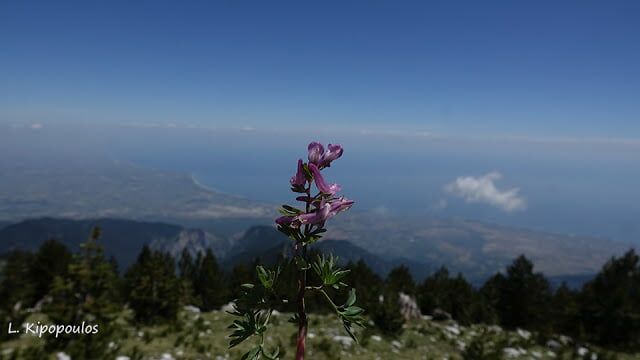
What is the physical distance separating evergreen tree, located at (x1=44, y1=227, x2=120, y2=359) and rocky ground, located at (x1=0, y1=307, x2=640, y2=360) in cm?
52

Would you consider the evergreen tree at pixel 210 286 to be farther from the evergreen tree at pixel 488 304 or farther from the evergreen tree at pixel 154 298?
the evergreen tree at pixel 488 304

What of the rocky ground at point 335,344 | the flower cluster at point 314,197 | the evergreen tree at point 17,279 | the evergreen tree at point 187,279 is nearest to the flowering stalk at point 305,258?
the flower cluster at point 314,197

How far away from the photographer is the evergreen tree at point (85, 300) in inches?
450

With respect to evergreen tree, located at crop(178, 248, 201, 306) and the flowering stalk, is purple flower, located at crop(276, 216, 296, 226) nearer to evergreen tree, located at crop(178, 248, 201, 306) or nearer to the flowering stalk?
the flowering stalk

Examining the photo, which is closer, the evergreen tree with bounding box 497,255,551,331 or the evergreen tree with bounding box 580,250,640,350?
the evergreen tree with bounding box 580,250,640,350

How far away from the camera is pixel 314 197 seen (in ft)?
5.32

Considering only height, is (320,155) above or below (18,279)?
above

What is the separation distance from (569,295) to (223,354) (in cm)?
2004

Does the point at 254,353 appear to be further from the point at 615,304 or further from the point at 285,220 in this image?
the point at 615,304

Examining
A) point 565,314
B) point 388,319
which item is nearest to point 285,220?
point 388,319

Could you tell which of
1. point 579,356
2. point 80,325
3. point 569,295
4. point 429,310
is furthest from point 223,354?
point 569,295

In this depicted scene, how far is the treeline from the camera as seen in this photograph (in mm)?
12414

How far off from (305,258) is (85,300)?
13.4 meters

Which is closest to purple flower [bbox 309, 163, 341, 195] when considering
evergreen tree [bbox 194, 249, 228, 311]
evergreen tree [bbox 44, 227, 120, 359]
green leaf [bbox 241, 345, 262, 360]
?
green leaf [bbox 241, 345, 262, 360]
